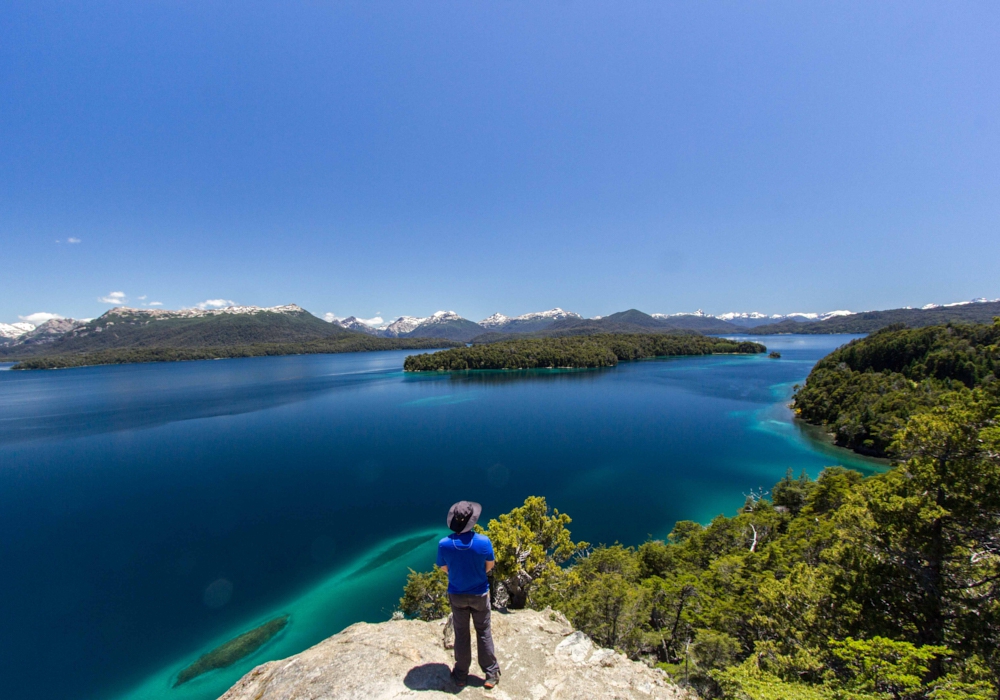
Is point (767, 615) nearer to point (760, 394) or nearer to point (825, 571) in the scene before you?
point (825, 571)

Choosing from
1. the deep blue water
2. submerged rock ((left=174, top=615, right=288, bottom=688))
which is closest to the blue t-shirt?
the deep blue water

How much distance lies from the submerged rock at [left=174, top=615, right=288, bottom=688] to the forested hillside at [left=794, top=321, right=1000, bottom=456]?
187 feet

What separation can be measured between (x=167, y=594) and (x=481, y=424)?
1691 inches

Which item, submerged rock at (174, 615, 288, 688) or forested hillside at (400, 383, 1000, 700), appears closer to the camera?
forested hillside at (400, 383, 1000, 700)

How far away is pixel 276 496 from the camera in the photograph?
35.3 meters

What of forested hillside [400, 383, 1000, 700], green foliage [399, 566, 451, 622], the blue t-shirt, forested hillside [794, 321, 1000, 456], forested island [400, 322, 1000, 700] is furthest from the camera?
forested hillside [794, 321, 1000, 456]

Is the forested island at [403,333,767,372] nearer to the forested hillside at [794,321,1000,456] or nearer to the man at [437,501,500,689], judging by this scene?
the forested hillside at [794,321,1000,456]

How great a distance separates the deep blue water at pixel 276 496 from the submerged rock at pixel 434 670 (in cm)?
1639

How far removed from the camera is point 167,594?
22.4 metres

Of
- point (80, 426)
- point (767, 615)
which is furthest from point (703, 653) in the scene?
point (80, 426)

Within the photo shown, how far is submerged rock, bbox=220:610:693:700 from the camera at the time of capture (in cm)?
573

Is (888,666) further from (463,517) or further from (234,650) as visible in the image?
(234,650)

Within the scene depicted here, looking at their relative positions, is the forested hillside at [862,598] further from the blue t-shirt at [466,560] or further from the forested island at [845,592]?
the blue t-shirt at [466,560]

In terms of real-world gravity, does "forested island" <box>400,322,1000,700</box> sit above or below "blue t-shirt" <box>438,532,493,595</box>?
below
